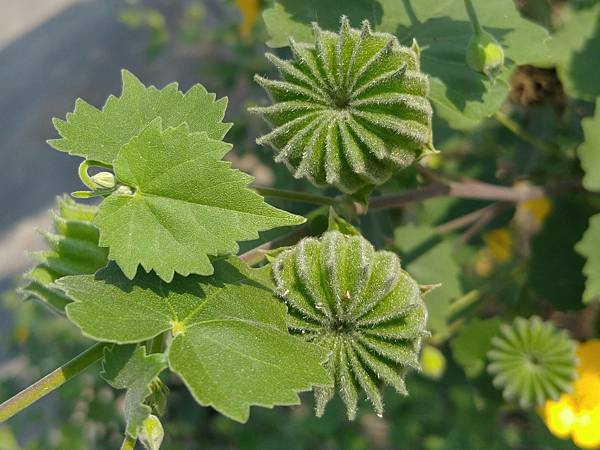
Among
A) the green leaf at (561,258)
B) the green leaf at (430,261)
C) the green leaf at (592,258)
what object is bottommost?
the green leaf at (561,258)

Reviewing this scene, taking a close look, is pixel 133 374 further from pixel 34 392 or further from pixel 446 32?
pixel 446 32

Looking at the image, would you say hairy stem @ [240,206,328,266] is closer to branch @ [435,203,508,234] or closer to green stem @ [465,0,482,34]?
green stem @ [465,0,482,34]

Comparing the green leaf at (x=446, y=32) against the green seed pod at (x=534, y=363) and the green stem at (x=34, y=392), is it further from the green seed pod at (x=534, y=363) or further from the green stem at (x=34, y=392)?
the green stem at (x=34, y=392)

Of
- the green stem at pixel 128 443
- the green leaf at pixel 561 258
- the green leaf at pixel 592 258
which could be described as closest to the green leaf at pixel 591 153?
the green leaf at pixel 592 258

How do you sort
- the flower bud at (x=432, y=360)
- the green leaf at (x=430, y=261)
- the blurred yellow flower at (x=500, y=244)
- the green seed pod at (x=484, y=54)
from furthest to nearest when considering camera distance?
the blurred yellow flower at (x=500, y=244) → the flower bud at (x=432, y=360) → the green leaf at (x=430, y=261) → the green seed pod at (x=484, y=54)

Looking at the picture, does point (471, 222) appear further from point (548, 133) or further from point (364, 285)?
point (364, 285)

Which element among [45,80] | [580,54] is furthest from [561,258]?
[45,80]
